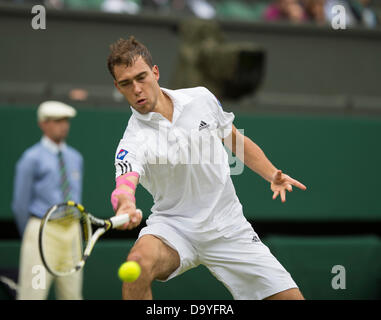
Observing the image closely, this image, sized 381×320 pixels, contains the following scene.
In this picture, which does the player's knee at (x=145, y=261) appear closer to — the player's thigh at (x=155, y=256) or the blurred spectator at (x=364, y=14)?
the player's thigh at (x=155, y=256)

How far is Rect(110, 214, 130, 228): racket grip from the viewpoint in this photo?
304cm

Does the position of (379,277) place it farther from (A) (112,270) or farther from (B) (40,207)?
(B) (40,207)

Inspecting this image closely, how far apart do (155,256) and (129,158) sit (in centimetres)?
50

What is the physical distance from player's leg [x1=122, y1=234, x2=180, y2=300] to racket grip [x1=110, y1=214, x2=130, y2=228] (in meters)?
0.36

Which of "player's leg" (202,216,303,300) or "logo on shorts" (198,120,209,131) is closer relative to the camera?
"logo on shorts" (198,120,209,131)

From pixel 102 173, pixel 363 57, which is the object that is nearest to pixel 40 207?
pixel 102 173

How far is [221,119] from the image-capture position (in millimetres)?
3861

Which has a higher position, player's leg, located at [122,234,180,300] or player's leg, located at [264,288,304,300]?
player's leg, located at [122,234,180,300]

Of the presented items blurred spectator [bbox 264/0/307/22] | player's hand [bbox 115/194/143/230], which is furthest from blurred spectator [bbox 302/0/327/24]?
player's hand [bbox 115/194/143/230]

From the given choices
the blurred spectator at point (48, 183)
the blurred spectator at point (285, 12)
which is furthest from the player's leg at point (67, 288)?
the blurred spectator at point (285, 12)

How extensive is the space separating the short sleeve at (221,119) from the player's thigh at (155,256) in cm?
69

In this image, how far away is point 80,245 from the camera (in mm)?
5348

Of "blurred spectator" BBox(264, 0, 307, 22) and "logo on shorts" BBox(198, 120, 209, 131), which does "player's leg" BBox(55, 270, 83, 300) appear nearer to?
"logo on shorts" BBox(198, 120, 209, 131)
